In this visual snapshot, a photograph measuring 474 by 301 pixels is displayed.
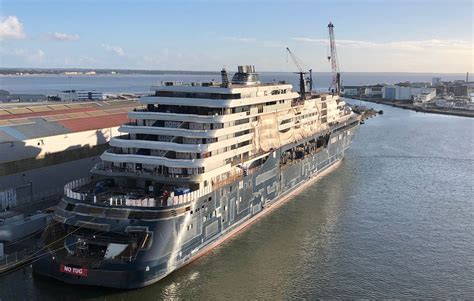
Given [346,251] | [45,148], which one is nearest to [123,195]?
[45,148]

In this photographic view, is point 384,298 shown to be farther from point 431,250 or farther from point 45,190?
point 45,190

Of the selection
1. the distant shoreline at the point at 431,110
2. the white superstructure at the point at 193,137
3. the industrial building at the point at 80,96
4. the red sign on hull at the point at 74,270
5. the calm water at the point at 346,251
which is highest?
the industrial building at the point at 80,96

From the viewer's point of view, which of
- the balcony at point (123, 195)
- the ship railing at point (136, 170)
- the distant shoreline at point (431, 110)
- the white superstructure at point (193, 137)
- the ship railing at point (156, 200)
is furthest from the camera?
the distant shoreline at point (431, 110)

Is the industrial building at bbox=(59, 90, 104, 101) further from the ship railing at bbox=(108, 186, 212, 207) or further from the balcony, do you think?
the ship railing at bbox=(108, 186, 212, 207)

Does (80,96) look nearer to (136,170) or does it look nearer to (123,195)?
(136,170)

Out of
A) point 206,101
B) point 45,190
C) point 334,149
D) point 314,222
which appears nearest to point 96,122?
point 45,190

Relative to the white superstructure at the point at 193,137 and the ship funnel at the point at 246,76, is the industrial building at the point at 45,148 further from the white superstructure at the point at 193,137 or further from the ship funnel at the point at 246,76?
the ship funnel at the point at 246,76

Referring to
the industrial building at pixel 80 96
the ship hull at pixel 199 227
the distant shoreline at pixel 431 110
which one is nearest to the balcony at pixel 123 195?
the ship hull at pixel 199 227
